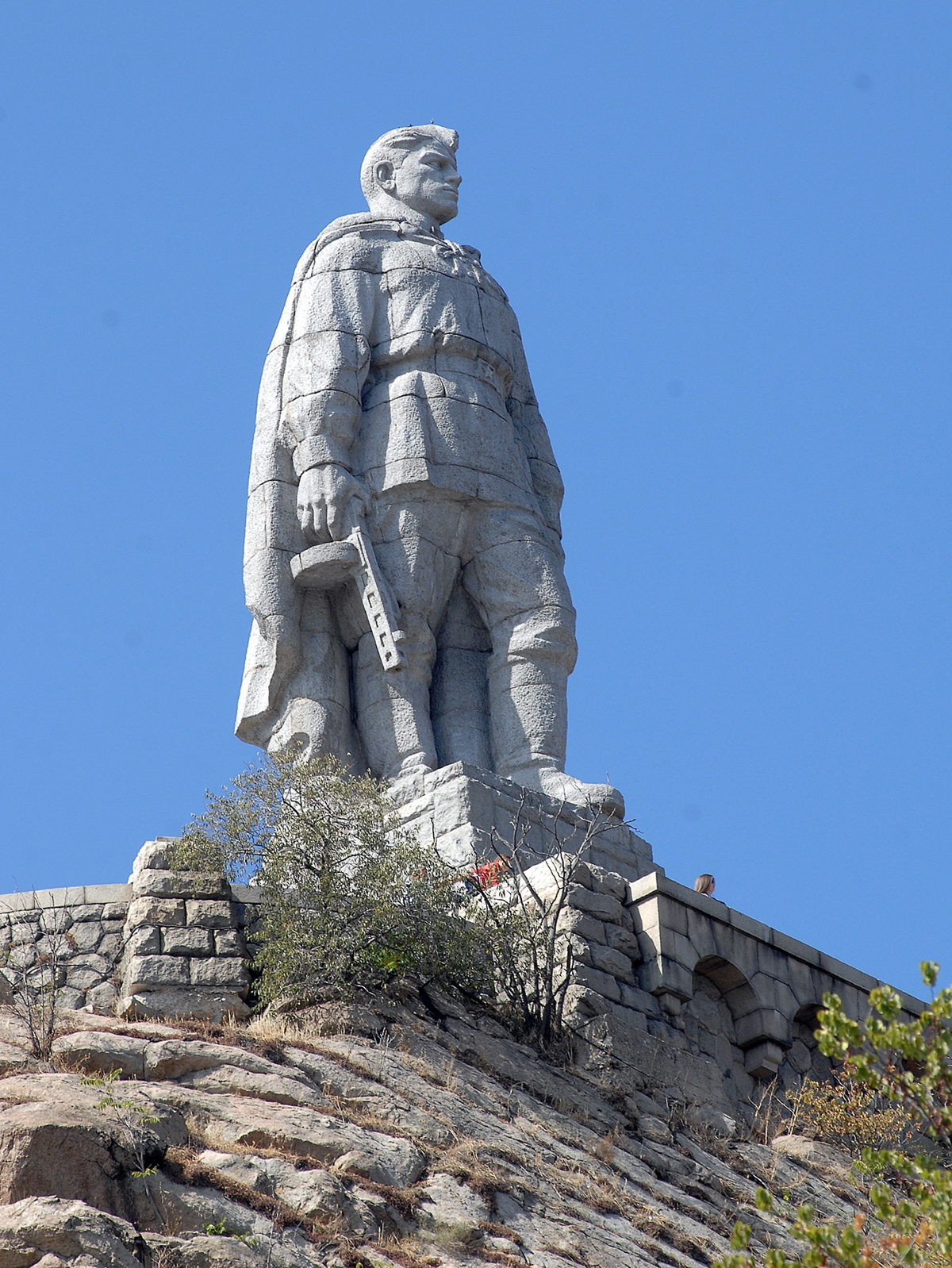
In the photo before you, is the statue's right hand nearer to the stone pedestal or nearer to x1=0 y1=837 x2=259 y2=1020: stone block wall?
the stone pedestal

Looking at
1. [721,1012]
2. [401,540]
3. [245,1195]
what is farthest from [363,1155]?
[401,540]

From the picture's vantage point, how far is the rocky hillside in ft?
20.2

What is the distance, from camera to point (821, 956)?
1107cm

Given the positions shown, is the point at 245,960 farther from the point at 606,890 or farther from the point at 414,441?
the point at 414,441

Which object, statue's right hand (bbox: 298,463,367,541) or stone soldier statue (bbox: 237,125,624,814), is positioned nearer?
stone soldier statue (bbox: 237,125,624,814)

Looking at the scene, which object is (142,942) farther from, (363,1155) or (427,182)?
(427,182)

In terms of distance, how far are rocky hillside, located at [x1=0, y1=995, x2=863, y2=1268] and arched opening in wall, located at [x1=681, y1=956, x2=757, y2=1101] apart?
604mm

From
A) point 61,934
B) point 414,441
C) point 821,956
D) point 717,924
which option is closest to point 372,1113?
point 61,934

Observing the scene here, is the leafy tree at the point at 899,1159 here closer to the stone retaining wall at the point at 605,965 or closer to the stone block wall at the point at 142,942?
the stone retaining wall at the point at 605,965

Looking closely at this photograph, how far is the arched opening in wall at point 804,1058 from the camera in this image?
10547 mm

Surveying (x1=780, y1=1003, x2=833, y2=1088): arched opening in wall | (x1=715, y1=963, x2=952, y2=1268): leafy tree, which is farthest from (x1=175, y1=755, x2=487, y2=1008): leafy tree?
(x1=715, y1=963, x2=952, y2=1268): leafy tree

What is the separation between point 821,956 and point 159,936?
3772mm

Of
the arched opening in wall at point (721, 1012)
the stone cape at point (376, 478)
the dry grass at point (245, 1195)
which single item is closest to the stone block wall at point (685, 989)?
the arched opening in wall at point (721, 1012)

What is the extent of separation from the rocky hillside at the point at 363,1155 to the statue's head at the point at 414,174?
20.1 feet
